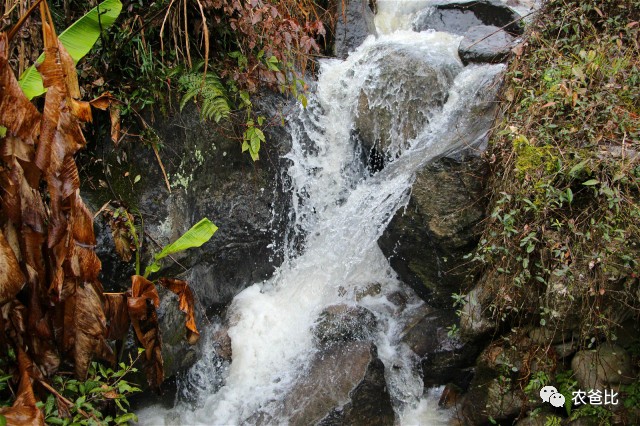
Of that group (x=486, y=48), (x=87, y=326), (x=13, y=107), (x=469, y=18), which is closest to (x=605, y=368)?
(x=87, y=326)

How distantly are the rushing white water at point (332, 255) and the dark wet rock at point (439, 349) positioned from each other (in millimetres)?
112

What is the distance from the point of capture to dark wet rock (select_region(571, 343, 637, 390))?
3.58 meters

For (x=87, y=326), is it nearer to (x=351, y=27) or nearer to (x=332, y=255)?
(x=332, y=255)

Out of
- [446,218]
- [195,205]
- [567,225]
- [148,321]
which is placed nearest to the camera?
[567,225]

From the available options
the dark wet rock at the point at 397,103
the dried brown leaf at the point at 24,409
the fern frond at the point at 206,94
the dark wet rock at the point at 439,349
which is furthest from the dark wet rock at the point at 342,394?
the fern frond at the point at 206,94

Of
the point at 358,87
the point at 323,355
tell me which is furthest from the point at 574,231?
the point at 358,87

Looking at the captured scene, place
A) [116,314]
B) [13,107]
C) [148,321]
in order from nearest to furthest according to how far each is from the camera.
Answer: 1. [13,107]
2. [116,314]
3. [148,321]

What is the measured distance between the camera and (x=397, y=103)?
578 cm

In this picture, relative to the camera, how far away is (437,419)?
14.7 ft

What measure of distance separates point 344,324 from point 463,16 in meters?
5.62

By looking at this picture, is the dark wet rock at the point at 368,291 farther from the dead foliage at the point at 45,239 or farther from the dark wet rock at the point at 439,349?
the dead foliage at the point at 45,239

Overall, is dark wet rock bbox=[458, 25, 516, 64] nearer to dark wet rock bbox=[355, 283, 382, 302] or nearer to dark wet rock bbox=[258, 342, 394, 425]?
dark wet rock bbox=[355, 283, 382, 302]

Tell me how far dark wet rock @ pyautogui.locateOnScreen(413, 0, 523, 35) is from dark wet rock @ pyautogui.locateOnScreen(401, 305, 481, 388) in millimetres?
4878

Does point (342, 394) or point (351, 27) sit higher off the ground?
point (351, 27)
